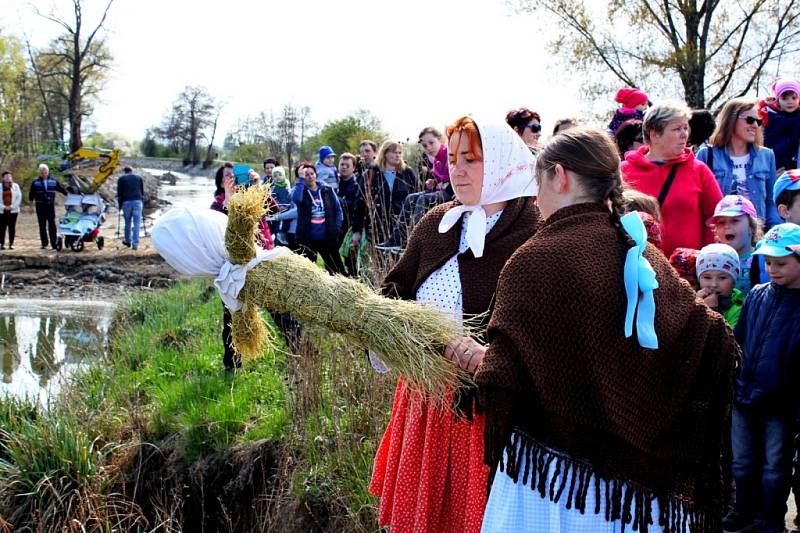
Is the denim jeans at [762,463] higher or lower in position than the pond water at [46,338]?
higher

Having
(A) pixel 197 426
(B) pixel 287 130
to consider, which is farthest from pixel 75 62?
(A) pixel 197 426

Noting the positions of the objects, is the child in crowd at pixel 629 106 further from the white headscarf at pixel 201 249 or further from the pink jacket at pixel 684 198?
the white headscarf at pixel 201 249

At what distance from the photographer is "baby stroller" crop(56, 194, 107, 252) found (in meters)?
15.1

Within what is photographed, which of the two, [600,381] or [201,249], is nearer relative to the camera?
[600,381]

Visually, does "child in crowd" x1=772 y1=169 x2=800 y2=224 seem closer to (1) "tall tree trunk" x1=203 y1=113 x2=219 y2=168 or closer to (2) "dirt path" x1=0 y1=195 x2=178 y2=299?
(2) "dirt path" x1=0 y1=195 x2=178 y2=299

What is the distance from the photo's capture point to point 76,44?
35312 mm

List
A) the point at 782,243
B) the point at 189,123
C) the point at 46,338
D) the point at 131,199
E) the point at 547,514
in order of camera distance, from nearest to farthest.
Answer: the point at 547,514, the point at 782,243, the point at 46,338, the point at 131,199, the point at 189,123

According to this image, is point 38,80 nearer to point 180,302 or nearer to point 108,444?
point 180,302

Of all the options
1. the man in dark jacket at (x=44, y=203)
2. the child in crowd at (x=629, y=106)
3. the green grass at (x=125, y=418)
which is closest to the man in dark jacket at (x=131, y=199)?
the man in dark jacket at (x=44, y=203)

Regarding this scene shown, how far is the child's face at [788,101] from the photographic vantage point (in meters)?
4.79

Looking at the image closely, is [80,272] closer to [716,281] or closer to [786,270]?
[716,281]

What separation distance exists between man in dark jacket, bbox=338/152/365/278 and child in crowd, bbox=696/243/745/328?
142 inches

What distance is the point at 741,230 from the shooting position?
3455 millimetres

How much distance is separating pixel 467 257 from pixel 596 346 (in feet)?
2.41
